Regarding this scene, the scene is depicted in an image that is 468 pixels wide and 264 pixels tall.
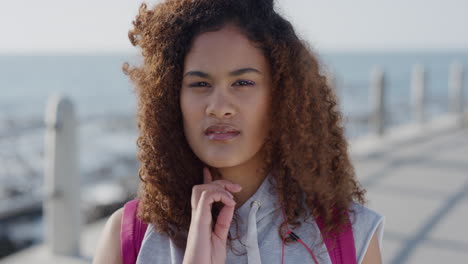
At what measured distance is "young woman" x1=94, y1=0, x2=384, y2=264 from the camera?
51.9 inches

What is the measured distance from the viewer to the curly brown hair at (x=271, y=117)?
136 centimetres

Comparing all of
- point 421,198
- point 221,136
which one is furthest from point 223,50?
point 421,198

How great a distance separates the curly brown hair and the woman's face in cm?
4

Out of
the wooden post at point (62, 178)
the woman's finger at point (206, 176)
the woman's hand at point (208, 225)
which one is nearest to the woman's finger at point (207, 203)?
the woman's hand at point (208, 225)

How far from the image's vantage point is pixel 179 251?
1.34 metres

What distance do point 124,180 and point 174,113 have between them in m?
7.44

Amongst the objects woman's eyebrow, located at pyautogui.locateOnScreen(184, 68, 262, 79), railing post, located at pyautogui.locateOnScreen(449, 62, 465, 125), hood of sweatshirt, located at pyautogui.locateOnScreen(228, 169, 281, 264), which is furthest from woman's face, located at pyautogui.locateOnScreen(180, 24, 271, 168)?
railing post, located at pyautogui.locateOnScreen(449, 62, 465, 125)

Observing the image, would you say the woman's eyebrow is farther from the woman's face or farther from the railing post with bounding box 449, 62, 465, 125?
the railing post with bounding box 449, 62, 465, 125

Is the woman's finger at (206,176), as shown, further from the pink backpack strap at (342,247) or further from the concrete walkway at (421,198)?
the concrete walkway at (421,198)

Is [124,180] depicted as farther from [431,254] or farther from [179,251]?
[179,251]

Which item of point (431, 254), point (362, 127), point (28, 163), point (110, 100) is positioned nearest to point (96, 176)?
point (28, 163)

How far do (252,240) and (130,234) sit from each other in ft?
1.04

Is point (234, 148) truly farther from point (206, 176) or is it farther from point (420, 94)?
point (420, 94)

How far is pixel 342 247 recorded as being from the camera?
1.33 meters
